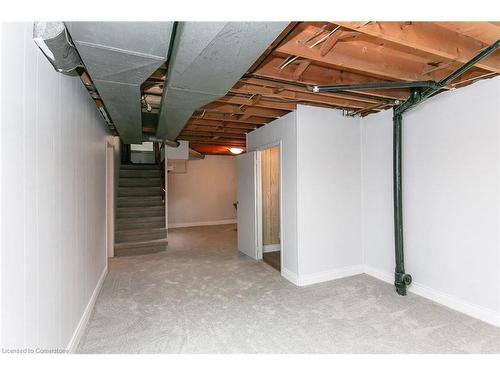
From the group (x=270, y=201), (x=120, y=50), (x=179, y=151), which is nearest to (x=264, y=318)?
(x=120, y=50)

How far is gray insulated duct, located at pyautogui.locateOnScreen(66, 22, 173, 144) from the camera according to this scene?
120 centimetres

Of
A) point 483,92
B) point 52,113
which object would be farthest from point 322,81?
point 52,113

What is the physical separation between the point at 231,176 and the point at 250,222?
14.2 ft

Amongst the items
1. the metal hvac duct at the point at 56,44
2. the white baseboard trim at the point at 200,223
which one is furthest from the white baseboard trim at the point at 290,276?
the white baseboard trim at the point at 200,223

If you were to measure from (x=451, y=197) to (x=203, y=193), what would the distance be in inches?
264

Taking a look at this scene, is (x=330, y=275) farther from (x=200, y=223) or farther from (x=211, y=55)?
(x=200, y=223)

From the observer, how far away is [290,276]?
3.43 meters

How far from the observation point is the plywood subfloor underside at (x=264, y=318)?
1992 millimetres

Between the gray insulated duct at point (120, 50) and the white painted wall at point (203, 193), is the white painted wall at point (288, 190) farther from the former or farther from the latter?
the white painted wall at point (203, 193)

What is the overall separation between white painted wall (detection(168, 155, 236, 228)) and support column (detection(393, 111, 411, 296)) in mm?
6097

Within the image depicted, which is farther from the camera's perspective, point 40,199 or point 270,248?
point 270,248
